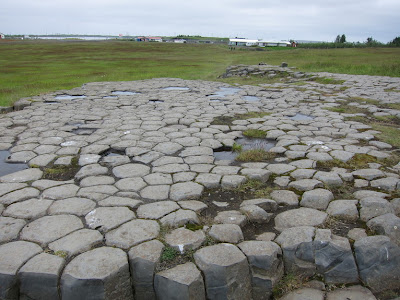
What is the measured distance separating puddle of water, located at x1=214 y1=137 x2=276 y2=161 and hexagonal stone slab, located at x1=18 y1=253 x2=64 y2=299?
2684 millimetres

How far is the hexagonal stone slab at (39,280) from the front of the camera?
2201 mm

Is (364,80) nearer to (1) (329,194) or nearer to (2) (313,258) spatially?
(1) (329,194)

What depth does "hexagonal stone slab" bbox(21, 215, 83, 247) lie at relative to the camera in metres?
2.59

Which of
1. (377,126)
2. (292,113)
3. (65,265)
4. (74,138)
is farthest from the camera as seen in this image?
(292,113)

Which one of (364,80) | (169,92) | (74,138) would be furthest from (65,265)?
(364,80)

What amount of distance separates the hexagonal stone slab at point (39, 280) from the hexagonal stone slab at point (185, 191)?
131cm

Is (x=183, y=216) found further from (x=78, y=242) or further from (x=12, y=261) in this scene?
(x=12, y=261)

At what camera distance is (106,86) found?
436 inches

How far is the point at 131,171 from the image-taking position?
3863 millimetres

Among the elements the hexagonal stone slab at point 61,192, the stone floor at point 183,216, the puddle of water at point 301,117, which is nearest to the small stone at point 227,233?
the stone floor at point 183,216

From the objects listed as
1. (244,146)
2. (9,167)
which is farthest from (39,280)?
(244,146)

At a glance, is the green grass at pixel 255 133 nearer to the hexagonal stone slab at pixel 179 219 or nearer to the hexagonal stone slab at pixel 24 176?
the hexagonal stone slab at pixel 179 219

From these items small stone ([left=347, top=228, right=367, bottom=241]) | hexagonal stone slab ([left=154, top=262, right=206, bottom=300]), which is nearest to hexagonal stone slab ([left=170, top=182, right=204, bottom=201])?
hexagonal stone slab ([left=154, top=262, right=206, bottom=300])

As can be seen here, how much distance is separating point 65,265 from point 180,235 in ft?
2.90
